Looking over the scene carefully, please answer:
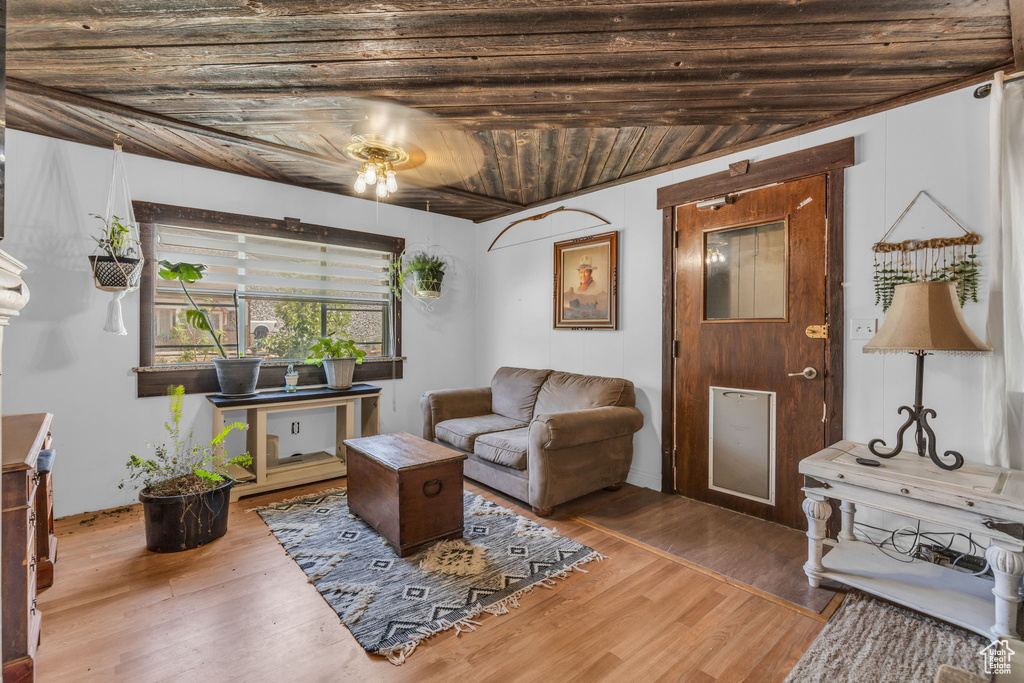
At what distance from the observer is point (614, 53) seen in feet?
6.74

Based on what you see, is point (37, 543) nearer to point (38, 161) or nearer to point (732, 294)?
point (38, 161)

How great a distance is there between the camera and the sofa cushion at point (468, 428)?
3.56 m

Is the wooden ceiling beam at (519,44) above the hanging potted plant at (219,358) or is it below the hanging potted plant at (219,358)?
above

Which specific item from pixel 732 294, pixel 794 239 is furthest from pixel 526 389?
pixel 794 239

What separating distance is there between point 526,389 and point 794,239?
227 centimetres

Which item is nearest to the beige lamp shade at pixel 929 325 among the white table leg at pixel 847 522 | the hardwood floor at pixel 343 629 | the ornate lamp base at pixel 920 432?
the ornate lamp base at pixel 920 432

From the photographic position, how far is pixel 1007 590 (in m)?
1.71

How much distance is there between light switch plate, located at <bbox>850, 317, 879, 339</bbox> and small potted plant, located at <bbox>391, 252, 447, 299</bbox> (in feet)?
10.6

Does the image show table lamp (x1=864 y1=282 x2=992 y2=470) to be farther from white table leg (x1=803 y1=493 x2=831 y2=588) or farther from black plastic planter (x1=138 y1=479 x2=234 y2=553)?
black plastic planter (x1=138 y1=479 x2=234 y2=553)

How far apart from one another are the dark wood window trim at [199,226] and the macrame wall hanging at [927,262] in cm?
387

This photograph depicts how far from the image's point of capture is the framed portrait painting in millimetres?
3811

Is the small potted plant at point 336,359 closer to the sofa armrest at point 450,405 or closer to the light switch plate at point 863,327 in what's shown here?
the sofa armrest at point 450,405

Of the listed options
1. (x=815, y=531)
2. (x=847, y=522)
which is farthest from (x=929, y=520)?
(x=847, y=522)

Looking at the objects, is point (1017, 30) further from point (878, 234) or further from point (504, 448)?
point (504, 448)
